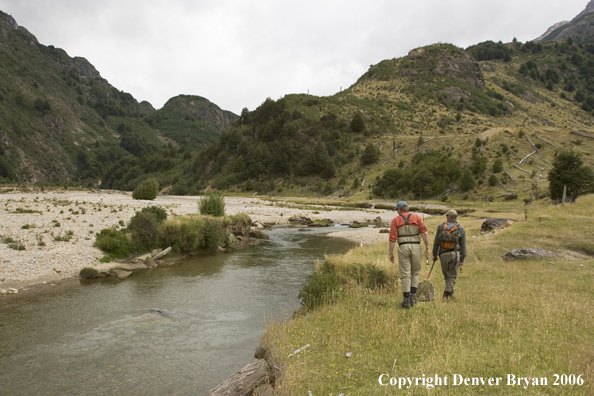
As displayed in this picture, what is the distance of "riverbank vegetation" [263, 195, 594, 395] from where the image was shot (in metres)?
5.86

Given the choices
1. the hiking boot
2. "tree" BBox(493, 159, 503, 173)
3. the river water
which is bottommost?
the river water

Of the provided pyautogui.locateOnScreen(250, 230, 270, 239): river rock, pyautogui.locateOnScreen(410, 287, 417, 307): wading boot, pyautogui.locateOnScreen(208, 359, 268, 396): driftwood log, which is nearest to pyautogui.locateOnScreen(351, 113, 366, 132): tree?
pyautogui.locateOnScreen(250, 230, 270, 239): river rock

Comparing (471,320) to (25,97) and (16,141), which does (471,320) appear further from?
(25,97)

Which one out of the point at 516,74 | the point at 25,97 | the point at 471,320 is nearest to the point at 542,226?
the point at 471,320

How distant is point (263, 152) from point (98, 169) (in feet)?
338

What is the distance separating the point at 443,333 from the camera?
7.57 metres

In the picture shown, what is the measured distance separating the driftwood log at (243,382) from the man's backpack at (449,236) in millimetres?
6494

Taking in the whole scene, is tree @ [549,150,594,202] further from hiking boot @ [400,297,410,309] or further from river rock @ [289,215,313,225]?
hiking boot @ [400,297,410,309]

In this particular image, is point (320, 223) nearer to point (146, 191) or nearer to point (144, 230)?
point (144, 230)

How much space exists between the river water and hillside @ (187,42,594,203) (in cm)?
5300

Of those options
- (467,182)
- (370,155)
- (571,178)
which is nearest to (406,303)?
(571,178)

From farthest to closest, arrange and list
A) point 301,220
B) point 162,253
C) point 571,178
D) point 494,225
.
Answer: point 301,220, point 571,178, point 494,225, point 162,253

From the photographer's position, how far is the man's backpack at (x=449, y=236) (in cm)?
1034

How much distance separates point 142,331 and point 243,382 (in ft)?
19.8
